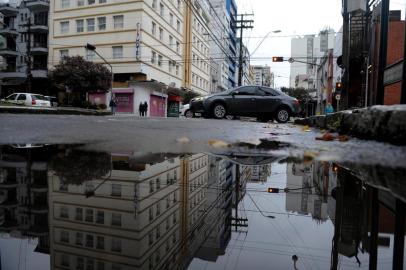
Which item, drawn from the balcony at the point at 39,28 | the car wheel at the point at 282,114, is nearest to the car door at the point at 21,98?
the car wheel at the point at 282,114

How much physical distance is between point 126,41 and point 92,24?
4.76 metres

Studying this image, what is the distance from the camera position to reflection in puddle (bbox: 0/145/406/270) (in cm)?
120

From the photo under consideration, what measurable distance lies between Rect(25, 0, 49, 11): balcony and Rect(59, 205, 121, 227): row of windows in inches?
1793

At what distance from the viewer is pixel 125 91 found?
3662 cm

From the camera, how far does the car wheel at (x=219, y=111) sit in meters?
14.3

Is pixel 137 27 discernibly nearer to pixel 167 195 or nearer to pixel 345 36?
pixel 345 36

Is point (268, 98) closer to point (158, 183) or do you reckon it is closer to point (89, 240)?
point (158, 183)

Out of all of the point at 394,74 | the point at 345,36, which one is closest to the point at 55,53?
the point at 345,36

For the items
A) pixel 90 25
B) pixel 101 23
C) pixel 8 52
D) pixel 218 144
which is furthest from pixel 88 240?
pixel 8 52

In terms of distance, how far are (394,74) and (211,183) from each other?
3.88 metres

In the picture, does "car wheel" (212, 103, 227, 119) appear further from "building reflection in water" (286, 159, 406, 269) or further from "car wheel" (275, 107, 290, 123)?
"building reflection in water" (286, 159, 406, 269)

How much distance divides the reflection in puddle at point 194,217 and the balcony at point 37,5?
4456 centimetres

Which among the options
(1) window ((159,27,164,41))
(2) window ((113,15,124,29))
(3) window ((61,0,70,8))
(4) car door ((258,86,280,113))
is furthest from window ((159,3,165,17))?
(4) car door ((258,86,280,113))

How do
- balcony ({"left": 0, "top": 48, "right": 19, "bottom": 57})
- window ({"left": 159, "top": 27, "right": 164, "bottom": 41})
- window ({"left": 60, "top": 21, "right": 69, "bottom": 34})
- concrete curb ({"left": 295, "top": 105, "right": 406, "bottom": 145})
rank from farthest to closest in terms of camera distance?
balcony ({"left": 0, "top": 48, "right": 19, "bottom": 57}), window ({"left": 159, "top": 27, "right": 164, "bottom": 41}), window ({"left": 60, "top": 21, "right": 69, "bottom": 34}), concrete curb ({"left": 295, "top": 105, "right": 406, "bottom": 145})
